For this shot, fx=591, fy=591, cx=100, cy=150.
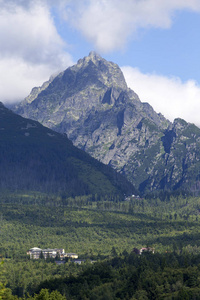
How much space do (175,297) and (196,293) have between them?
6.89 m

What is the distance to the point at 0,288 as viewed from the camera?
101938 millimetres

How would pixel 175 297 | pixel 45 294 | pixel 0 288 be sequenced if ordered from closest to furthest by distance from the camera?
pixel 0 288
pixel 45 294
pixel 175 297

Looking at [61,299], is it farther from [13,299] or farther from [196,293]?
[196,293]

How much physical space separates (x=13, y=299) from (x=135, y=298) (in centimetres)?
6002

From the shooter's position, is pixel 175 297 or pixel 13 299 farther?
pixel 175 297

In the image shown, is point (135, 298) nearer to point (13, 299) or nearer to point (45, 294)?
point (45, 294)

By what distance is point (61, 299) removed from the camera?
17100cm

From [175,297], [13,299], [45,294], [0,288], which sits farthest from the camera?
[175,297]

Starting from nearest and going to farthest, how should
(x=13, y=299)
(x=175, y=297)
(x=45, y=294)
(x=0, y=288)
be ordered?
(x=0, y=288)
(x=13, y=299)
(x=45, y=294)
(x=175, y=297)

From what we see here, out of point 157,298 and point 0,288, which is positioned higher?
point 0,288

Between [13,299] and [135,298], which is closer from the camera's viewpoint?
[13,299]

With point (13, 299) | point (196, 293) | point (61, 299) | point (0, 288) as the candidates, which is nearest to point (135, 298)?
point (196, 293)

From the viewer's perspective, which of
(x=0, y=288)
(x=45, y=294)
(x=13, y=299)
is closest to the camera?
(x=0, y=288)

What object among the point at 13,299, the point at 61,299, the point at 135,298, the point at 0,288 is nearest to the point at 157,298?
the point at 135,298
